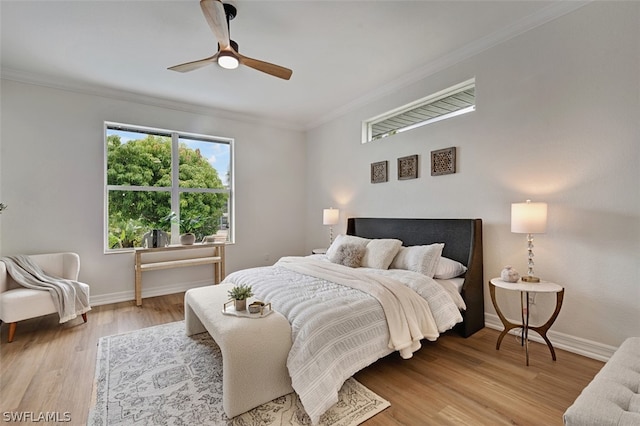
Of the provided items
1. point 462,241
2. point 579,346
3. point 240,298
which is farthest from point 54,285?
point 579,346

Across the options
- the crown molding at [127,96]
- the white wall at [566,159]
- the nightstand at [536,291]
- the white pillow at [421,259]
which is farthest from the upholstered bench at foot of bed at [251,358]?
the crown molding at [127,96]

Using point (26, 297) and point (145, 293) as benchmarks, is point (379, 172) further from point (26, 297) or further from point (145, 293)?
point (26, 297)

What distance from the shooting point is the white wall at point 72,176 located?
137 inches

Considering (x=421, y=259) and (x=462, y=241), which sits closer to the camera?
(x=421, y=259)

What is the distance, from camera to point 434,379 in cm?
211

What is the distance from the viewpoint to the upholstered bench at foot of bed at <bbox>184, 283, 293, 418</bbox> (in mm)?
1718

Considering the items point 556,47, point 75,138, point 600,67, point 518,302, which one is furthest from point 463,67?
point 75,138

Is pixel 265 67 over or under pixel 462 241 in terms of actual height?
over

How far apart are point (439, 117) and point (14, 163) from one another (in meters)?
5.19

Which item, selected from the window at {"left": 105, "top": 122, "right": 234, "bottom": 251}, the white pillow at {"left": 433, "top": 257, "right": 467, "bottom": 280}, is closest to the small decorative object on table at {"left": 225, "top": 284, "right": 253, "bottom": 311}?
the white pillow at {"left": 433, "top": 257, "right": 467, "bottom": 280}

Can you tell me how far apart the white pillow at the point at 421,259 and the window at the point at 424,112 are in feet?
5.37

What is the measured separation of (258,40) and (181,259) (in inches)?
131

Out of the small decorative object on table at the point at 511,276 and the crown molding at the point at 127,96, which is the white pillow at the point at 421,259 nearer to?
the small decorative object on table at the point at 511,276
